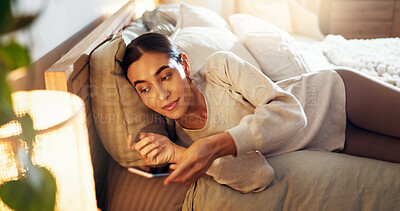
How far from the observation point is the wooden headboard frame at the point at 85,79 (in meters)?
0.84

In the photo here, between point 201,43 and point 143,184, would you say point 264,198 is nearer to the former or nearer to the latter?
point 143,184

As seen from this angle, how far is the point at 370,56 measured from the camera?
5.85ft

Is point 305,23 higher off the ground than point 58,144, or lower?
lower

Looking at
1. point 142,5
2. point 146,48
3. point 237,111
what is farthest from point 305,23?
point 146,48

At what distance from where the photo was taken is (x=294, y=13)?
320cm

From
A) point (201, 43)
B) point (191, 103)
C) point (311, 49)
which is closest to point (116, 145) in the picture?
point (191, 103)

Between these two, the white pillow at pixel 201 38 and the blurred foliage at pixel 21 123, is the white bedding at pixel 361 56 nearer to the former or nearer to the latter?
the white pillow at pixel 201 38

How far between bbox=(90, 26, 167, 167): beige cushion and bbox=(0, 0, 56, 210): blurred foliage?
2.33 feet

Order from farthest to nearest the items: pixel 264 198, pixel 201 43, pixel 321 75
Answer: pixel 201 43 < pixel 321 75 < pixel 264 198

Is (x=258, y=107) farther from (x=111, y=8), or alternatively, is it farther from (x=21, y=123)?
(x=111, y=8)

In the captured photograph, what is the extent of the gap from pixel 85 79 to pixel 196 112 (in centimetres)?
37

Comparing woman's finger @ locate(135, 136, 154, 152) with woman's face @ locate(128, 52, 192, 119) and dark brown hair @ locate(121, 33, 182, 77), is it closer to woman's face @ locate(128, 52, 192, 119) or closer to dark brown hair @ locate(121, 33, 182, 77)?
woman's face @ locate(128, 52, 192, 119)

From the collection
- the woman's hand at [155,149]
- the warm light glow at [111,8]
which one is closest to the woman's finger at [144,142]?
the woman's hand at [155,149]

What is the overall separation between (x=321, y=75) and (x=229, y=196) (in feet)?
2.09
